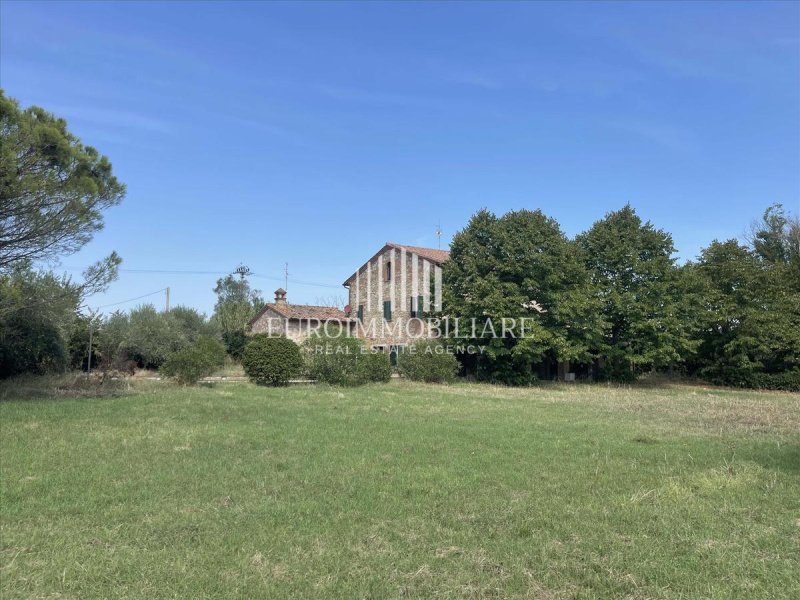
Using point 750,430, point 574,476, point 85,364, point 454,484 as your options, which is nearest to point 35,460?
point 454,484

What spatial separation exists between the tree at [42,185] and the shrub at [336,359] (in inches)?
363

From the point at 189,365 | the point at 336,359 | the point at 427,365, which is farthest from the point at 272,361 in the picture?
the point at 427,365

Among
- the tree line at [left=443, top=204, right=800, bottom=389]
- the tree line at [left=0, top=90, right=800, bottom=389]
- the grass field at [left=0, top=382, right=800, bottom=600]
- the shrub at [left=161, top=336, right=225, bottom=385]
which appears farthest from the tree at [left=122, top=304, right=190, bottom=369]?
the grass field at [left=0, top=382, right=800, bottom=600]

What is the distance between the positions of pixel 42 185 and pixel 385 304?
63.6ft

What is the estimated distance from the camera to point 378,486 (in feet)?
19.5

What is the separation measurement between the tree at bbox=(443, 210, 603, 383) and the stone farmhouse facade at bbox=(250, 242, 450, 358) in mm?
2386

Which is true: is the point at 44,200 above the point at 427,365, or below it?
above

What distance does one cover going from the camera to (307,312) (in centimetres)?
3256

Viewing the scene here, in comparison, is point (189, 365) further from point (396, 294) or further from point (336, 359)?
point (396, 294)

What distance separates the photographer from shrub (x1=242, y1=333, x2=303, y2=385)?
19375 mm

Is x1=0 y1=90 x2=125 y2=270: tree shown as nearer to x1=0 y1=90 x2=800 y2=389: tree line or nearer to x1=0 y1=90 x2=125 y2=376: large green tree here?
x1=0 y1=90 x2=125 y2=376: large green tree

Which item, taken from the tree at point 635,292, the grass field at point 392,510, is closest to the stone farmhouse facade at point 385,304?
the tree at point 635,292

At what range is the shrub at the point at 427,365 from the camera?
888 inches

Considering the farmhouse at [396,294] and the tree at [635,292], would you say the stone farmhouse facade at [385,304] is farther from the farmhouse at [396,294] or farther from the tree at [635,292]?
the tree at [635,292]
